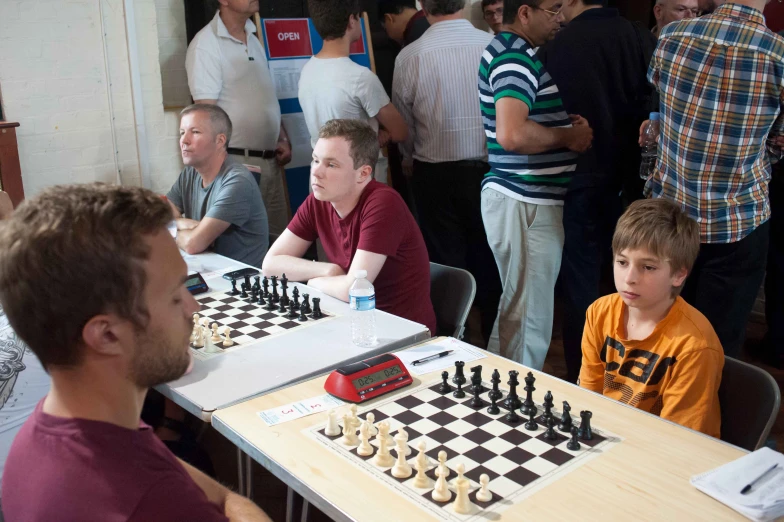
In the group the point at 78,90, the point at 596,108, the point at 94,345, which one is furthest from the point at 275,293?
the point at 78,90

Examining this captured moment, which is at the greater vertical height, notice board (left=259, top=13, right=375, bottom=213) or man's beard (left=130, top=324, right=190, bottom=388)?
notice board (left=259, top=13, right=375, bottom=213)

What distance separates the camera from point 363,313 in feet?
7.45

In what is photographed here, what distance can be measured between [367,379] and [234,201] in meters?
1.64

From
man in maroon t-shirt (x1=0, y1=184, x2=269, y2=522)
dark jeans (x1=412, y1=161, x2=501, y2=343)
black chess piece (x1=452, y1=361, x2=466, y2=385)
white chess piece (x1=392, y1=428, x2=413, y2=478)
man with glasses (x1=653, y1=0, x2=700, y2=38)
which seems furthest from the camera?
dark jeans (x1=412, y1=161, x2=501, y2=343)

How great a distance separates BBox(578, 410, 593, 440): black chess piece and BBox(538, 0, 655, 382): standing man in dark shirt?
171cm

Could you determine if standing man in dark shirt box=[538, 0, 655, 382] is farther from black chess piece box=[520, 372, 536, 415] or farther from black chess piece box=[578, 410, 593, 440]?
black chess piece box=[578, 410, 593, 440]

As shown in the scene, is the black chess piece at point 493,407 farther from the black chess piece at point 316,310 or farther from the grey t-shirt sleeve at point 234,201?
the grey t-shirt sleeve at point 234,201

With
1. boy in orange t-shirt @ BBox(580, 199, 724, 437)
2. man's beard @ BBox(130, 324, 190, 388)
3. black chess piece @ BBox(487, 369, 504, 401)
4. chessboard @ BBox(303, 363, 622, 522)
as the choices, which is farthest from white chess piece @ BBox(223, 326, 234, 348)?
boy in orange t-shirt @ BBox(580, 199, 724, 437)

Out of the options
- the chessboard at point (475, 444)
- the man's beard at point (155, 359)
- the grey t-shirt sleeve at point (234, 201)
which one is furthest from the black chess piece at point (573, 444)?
the grey t-shirt sleeve at point (234, 201)

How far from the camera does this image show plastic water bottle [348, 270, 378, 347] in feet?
6.99

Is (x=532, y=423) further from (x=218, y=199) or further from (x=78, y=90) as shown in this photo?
(x=78, y=90)

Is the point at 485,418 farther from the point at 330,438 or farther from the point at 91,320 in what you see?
the point at 91,320

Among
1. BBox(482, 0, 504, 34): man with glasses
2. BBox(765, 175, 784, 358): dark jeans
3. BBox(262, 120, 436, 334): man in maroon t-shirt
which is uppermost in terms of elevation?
BBox(482, 0, 504, 34): man with glasses

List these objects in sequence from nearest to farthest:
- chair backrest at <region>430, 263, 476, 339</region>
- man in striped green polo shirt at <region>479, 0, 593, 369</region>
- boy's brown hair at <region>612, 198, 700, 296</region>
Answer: boy's brown hair at <region>612, 198, 700, 296</region>
chair backrest at <region>430, 263, 476, 339</region>
man in striped green polo shirt at <region>479, 0, 593, 369</region>
